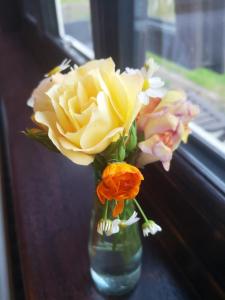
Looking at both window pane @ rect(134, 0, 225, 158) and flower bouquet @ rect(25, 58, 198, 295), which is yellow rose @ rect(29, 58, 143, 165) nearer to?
flower bouquet @ rect(25, 58, 198, 295)

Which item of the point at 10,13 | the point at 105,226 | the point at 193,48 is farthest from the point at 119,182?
the point at 10,13

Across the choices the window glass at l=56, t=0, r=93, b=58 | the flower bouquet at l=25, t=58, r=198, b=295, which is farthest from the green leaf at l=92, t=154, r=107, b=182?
the window glass at l=56, t=0, r=93, b=58

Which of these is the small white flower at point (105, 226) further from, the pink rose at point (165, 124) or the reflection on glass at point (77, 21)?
the reflection on glass at point (77, 21)

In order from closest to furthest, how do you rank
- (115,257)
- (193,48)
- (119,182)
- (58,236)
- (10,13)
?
(119,182) < (115,257) < (58,236) < (193,48) < (10,13)

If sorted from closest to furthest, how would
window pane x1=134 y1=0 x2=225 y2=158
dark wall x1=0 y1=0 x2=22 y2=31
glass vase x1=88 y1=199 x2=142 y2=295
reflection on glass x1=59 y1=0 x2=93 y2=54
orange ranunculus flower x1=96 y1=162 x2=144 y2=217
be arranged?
orange ranunculus flower x1=96 y1=162 x2=144 y2=217, glass vase x1=88 y1=199 x2=142 y2=295, window pane x1=134 y1=0 x2=225 y2=158, reflection on glass x1=59 y1=0 x2=93 y2=54, dark wall x1=0 y1=0 x2=22 y2=31

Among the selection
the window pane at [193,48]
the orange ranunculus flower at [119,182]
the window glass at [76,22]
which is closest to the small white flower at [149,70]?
the orange ranunculus flower at [119,182]

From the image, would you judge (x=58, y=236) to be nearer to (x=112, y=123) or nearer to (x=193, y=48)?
Result: (x=112, y=123)

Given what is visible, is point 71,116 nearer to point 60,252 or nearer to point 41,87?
point 41,87
